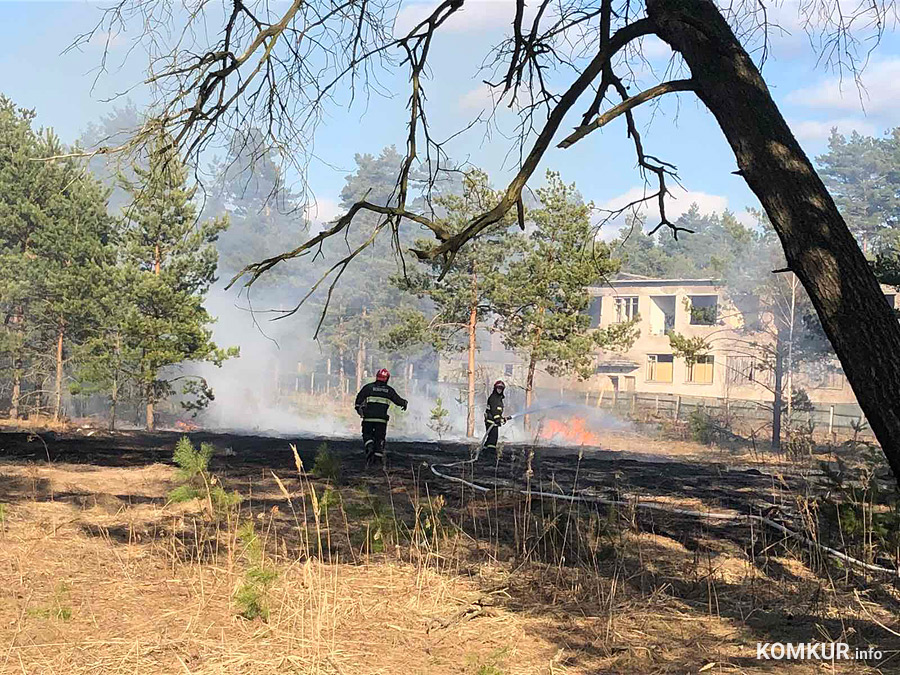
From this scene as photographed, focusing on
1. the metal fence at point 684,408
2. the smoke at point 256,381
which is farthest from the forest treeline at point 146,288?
the smoke at point 256,381

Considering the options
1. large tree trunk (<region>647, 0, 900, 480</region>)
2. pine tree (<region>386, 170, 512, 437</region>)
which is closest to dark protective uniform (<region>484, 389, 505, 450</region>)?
large tree trunk (<region>647, 0, 900, 480</region>)

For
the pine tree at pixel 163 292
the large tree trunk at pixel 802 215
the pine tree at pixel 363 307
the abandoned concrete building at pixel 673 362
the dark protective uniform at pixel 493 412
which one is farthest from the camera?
the pine tree at pixel 363 307

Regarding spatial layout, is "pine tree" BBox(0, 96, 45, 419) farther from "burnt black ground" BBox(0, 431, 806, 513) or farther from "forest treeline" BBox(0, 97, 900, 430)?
"burnt black ground" BBox(0, 431, 806, 513)

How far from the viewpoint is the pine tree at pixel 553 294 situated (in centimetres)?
3228

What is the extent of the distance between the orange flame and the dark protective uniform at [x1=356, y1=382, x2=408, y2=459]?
1941cm

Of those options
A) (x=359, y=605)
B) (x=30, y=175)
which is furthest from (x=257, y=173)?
(x=30, y=175)

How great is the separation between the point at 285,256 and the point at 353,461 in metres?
9.40

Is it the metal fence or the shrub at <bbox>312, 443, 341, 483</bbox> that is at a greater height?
the metal fence

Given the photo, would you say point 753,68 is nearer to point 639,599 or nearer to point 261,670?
point 639,599

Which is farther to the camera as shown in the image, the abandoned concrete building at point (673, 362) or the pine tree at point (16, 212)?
the abandoned concrete building at point (673, 362)

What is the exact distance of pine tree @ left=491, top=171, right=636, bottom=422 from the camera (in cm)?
3228

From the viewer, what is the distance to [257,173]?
7.83 m

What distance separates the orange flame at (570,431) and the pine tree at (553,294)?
2376mm

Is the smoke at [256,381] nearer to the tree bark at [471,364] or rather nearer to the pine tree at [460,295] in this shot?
the tree bark at [471,364]
